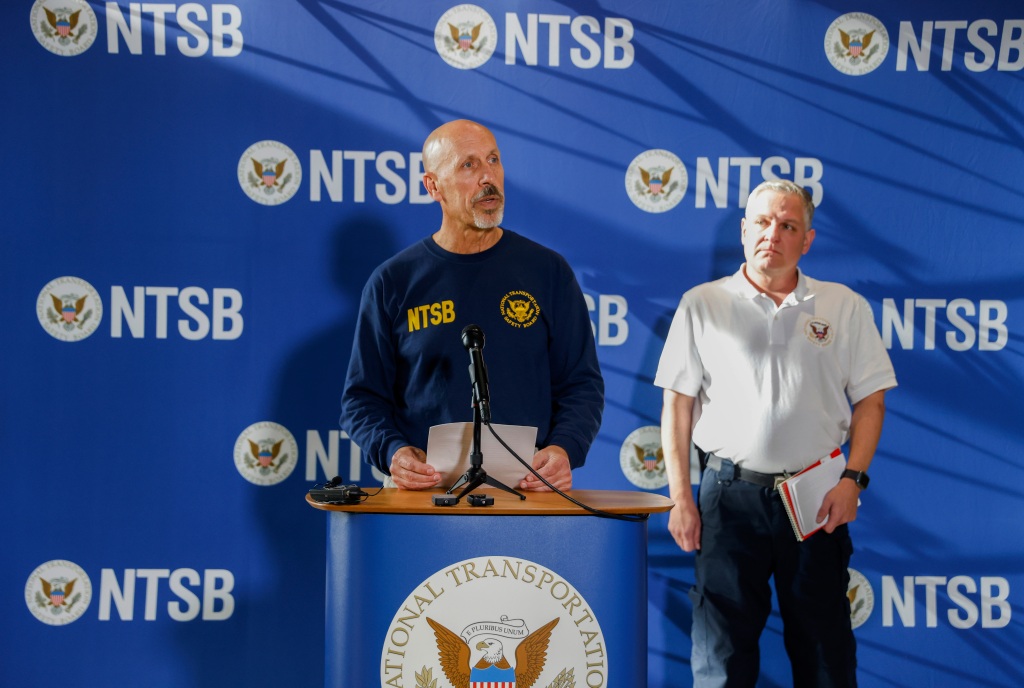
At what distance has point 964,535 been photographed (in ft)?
10.8

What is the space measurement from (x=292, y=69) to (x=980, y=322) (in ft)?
8.18

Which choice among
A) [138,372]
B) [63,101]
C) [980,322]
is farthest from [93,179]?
[980,322]

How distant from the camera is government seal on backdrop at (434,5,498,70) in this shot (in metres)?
3.29

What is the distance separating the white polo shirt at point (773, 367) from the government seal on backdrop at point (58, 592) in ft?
6.74

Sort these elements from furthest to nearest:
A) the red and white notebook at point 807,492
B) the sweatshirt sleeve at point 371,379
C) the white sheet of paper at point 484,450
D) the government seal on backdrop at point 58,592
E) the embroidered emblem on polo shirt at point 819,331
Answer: the government seal on backdrop at point 58,592
the embroidered emblem on polo shirt at point 819,331
the red and white notebook at point 807,492
the sweatshirt sleeve at point 371,379
the white sheet of paper at point 484,450

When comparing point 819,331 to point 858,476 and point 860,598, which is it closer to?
point 858,476

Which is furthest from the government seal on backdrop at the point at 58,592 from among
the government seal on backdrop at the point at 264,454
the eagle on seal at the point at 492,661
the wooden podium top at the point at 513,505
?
the eagle on seal at the point at 492,661

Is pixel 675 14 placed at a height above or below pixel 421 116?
above

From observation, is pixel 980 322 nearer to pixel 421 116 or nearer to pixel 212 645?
pixel 421 116

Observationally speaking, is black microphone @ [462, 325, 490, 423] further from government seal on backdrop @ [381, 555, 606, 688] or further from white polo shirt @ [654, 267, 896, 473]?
white polo shirt @ [654, 267, 896, 473]

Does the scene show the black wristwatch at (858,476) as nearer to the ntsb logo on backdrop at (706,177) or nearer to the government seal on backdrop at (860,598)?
the government seal on backdrop at (860,598)

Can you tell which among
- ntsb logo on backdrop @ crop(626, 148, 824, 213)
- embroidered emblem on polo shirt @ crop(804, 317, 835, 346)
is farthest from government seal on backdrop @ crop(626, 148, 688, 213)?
embroidered emblem on polo shirt @ crop(804, 317, 835, 346)

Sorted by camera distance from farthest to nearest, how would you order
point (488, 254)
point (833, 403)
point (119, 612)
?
point (119, 612) < point (833, 403) < point (488, 254)

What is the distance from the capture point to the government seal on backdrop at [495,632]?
6.29 ft
